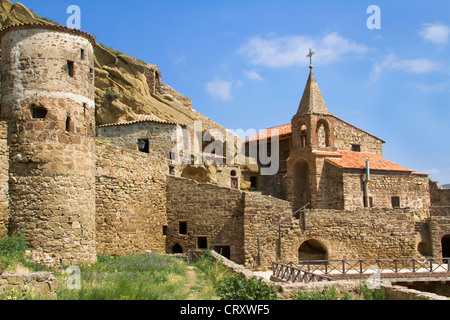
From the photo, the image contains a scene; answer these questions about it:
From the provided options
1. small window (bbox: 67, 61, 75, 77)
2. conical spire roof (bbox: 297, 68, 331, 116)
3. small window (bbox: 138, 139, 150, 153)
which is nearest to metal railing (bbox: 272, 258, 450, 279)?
conical spire roof (bbox: 297, 68, 331, 116)

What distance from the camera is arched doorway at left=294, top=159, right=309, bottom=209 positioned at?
3128 cm

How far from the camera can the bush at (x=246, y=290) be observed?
11.6 m

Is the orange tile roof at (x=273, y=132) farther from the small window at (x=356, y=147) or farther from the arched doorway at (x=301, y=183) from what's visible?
the arched doorway at (x=301, y=183)

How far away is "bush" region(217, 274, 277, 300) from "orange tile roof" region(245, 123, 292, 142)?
26776 millimetres

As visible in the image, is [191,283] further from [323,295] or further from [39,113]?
[39,113]

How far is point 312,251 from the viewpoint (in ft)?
84.0

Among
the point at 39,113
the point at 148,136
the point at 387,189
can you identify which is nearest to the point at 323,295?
the point at 39,113

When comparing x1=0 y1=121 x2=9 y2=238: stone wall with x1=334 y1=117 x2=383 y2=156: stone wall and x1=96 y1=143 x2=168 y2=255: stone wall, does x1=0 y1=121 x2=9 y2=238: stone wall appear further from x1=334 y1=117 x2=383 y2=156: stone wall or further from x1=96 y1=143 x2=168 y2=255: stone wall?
x1=334 y1=117 x2=383 y2=156: stone wall

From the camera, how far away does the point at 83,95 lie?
53.4 ft

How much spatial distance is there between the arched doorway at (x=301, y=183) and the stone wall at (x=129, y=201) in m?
11.3

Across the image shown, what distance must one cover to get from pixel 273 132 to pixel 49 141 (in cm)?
2661
